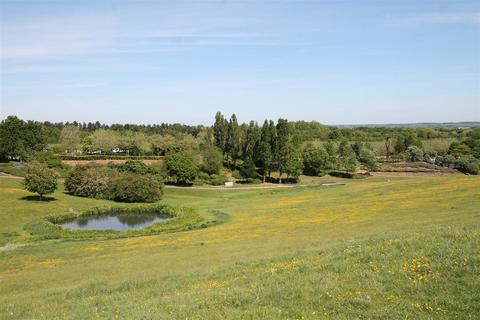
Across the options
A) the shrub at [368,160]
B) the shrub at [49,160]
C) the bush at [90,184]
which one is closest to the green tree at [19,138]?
the shrub at [49,160]

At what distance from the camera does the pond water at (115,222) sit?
57969 mm

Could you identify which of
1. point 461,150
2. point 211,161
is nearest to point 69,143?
point 211,161

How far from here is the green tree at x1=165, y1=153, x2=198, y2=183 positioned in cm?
9800

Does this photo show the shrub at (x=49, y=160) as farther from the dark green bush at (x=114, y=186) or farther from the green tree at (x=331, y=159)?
the green tree at (x=331, y=159)

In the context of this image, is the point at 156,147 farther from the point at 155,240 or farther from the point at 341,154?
the point at 155,240

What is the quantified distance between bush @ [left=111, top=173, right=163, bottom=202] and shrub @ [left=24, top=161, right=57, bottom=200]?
12365mm

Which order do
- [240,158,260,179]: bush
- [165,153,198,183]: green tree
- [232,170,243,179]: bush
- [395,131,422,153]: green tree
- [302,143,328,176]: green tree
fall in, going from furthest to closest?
[395,131,422,153]: green tree
[302,143,328,176]: green tree
[232,170,243,179]: bush
[240,158,260,179]: bush
[165,153,198,183]: green tree

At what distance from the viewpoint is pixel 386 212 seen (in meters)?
41.4

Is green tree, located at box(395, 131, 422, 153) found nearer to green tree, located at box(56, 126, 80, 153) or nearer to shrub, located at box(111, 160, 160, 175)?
shrub, located at box(111, 160, 160, 175)

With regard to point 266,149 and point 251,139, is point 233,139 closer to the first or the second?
point 251,139

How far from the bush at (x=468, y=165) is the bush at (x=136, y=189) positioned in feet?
267

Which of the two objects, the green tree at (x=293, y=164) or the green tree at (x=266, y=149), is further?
the green tree at (x=266, y=149)

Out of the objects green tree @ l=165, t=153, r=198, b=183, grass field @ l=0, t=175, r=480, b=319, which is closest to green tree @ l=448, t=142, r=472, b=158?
green tree @ l=165, t=153, r=198, b=183

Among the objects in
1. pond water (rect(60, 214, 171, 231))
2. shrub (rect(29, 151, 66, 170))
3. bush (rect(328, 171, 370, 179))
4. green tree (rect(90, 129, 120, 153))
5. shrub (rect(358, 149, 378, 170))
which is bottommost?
bush (rect(328, 171, 370, 179))
